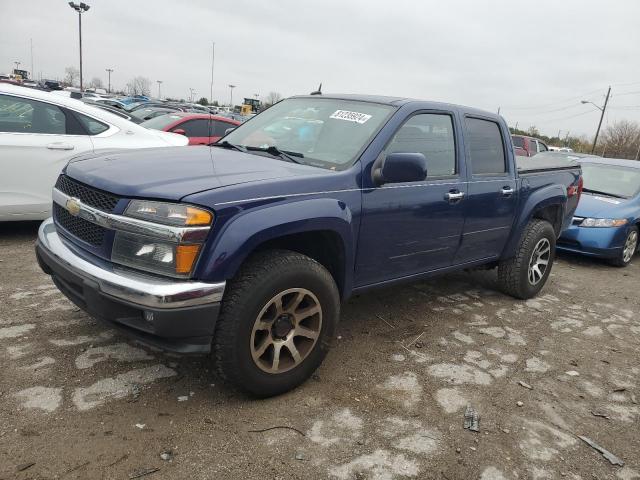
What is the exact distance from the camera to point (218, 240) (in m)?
2.52

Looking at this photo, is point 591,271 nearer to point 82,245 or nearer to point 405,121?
point 405,121

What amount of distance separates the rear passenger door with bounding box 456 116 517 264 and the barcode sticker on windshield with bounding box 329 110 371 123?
3.50 ft

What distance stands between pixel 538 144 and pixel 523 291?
48.0 feet

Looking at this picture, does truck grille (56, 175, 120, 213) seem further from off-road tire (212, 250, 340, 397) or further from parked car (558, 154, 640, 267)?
parked car (558, 154, 640, 267)

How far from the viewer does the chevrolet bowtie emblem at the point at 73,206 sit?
2.88 m

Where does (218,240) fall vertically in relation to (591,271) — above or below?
above

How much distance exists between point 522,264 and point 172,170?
3557mm

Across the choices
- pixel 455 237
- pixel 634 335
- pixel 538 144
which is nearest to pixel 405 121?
pixel 455 237

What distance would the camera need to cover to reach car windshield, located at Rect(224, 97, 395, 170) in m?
3.38

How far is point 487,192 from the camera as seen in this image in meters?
4.27

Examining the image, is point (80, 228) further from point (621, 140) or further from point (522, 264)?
point (621, 140)

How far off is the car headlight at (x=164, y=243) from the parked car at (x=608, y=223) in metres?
6.20

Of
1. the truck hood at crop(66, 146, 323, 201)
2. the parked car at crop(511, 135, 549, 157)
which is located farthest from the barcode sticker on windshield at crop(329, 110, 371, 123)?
the parked car at crop(511, 135, 549, 157)

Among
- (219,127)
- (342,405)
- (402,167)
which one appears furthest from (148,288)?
(219,127)
